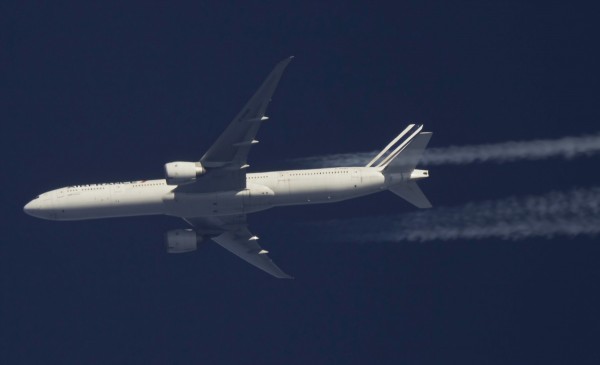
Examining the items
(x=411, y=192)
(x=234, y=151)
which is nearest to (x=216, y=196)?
(x=234, y=151)

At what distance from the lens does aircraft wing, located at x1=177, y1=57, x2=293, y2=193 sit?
266 feet

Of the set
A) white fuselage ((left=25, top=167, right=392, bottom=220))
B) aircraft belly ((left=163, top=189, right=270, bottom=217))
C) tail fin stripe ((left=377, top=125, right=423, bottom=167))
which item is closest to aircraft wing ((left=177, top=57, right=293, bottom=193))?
aircraft belly ((left=163, top=189, right=270, bottom=217))

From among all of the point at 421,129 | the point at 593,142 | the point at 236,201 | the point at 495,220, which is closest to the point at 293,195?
the point at 236,201

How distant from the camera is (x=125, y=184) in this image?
8562 cm

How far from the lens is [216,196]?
277ft

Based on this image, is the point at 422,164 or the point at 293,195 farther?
the point at 422,164

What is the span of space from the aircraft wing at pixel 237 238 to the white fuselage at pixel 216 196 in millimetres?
5631

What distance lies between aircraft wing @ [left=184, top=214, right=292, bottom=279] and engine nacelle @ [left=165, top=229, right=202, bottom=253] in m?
1.85

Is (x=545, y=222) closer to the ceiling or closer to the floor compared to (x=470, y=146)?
closer to the floor

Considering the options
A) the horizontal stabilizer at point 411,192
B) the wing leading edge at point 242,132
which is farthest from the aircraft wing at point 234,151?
the horizontal stabilizer at point 411,192

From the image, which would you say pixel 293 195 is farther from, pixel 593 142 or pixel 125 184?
pixel 593 142

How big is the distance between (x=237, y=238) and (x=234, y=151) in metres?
11.1

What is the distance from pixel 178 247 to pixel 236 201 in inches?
271

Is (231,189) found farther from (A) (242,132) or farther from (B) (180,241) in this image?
(B) (180,241)
